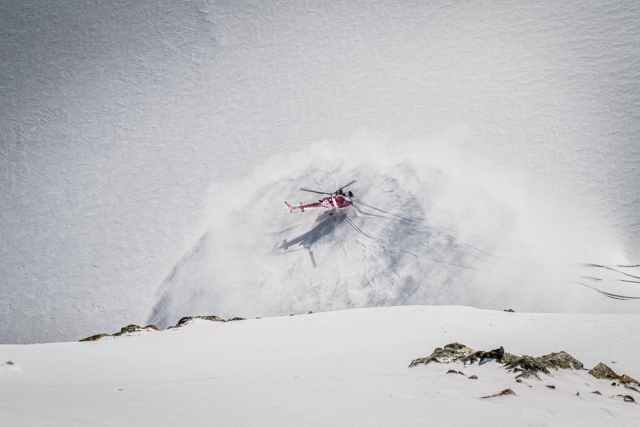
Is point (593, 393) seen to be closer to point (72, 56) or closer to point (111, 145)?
point (111, 145)

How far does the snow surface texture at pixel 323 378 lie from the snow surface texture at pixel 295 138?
11.1m

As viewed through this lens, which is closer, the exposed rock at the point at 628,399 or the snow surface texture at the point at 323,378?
the snow surface texture at the point at 323,378

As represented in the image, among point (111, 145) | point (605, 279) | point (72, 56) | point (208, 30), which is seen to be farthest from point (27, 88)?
point (605, 279)

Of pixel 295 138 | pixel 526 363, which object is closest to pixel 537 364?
pixel 526 363

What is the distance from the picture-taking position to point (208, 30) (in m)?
43.1

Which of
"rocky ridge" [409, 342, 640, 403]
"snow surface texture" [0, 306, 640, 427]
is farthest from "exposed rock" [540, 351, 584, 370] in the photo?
"snow surface texture" [0, 306, 640, 427]

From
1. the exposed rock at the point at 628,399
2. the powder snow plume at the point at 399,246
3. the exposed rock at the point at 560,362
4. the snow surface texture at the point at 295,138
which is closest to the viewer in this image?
the exposed rock at the point at 628,399

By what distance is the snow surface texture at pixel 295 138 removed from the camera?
27938mm

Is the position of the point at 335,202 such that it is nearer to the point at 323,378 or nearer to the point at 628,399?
the point at 323,378

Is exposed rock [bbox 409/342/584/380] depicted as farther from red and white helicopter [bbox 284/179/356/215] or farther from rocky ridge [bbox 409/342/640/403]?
red and white helicopter [bbox 284/179/356/215]

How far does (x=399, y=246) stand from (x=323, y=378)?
1932 cm

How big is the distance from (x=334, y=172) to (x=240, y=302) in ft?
35.4

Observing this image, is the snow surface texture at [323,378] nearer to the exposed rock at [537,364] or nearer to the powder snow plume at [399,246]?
the exposed rock at [537,364]

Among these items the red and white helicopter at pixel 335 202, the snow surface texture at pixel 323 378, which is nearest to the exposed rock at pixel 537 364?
the snow surface texture at pixel 323 378
